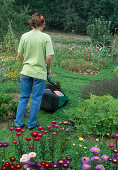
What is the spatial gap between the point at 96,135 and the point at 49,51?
5.40 feet

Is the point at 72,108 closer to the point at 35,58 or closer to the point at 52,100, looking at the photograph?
the point at 52,100

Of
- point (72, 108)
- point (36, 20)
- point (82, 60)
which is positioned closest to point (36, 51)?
point (36, 20)

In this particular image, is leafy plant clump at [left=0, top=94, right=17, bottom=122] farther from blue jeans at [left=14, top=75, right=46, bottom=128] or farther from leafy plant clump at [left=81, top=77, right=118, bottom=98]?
leafy plant clump at [left=81, top=77, right=118, bottom=98]

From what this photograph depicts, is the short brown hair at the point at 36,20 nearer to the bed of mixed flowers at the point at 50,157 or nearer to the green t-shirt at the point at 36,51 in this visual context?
the green t-shirt at the point at 36,51

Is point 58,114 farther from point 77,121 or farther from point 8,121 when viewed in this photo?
point 8,121

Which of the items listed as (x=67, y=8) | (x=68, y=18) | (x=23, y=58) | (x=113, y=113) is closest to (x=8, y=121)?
(x=23, y=58)

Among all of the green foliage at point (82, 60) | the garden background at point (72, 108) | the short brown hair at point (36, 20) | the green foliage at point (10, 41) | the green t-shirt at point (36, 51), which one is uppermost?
the short brown hair at point (36, 20)

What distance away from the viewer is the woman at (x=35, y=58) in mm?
3852

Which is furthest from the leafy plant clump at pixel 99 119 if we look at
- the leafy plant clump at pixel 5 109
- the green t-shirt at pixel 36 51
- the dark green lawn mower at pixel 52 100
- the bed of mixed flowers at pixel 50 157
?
the leafy plant clump at pixel 5 109

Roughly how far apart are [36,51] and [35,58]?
0.38ft

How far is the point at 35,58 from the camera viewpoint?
3.94m

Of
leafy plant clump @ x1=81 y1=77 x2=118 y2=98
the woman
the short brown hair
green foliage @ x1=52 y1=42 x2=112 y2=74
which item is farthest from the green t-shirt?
green foliage @ x1=52 y1=42 x2=112 y2=74

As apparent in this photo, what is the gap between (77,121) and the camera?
14.3 feet

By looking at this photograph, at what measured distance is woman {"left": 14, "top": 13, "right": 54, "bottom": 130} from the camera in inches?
152
